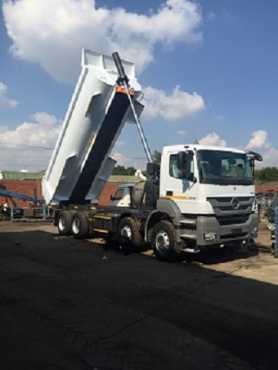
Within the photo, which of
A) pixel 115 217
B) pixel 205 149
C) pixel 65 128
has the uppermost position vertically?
pixel 65 128

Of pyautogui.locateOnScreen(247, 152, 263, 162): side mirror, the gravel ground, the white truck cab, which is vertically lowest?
the gravel ground

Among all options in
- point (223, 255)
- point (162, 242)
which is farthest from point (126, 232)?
point (223, 255)

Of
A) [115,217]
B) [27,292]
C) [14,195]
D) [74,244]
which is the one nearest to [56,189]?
[74,244]

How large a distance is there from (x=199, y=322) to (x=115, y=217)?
7.69m

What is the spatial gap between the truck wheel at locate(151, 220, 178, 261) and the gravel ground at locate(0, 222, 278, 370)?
13.3 inches

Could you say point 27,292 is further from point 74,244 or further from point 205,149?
point 74,244

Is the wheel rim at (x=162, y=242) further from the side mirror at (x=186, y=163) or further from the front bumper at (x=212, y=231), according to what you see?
the side mirror at (x=186, y=163)

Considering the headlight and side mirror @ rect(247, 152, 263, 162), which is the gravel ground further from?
side mirror @ rect(247, 152, 263, 162)

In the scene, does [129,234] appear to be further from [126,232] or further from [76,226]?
[76,226]

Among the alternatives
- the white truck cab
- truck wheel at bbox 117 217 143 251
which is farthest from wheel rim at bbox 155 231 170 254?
truck wheel at bbox 117 217 143 251

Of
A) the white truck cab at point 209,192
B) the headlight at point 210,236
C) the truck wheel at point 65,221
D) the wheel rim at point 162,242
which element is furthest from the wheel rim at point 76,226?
the headlight at point 210,236

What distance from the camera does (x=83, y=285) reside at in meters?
9.26

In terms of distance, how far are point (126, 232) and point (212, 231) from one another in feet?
10.6

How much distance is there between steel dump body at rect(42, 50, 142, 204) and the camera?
46.2ft
